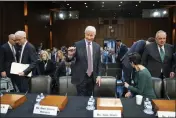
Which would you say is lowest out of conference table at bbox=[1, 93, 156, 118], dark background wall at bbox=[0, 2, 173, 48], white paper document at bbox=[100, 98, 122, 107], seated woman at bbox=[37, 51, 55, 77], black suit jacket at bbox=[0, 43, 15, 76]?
conference table at bbox=[1, 93, 156, 118]

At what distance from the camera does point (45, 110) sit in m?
1.81

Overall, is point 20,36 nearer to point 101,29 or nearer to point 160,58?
point 160,58

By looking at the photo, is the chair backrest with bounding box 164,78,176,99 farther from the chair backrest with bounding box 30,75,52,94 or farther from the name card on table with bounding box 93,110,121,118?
the chair backrest with bounding box 30,75,52,94

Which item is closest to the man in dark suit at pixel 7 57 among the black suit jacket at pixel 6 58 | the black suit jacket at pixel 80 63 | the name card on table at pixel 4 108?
the black suit jacket at pixel 6 58

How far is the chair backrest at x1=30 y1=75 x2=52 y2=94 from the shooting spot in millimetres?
2893

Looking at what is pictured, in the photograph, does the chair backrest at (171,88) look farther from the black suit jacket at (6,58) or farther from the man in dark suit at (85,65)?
the black suit jacket at (6,58)

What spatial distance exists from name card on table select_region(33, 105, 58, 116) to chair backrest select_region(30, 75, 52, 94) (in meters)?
1.04

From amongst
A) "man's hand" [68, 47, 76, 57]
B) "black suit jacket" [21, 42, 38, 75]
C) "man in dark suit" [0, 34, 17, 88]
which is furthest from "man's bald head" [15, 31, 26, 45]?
"man's hand" [68, 47, 76, 57]

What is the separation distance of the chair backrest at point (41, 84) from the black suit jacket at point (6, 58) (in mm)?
1153

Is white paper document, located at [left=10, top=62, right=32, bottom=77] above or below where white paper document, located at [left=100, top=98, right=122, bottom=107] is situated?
above

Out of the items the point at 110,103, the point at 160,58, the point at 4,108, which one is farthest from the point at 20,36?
the point at 160,58

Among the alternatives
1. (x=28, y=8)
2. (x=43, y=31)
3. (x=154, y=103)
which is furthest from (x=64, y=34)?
(x=154, y=103)

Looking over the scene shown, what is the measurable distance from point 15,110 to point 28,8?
29.2ft

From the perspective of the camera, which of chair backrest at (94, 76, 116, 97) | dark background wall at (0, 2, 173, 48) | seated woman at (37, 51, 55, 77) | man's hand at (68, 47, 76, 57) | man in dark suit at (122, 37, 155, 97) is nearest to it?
man's hand at (68, 47, 76, 57)
